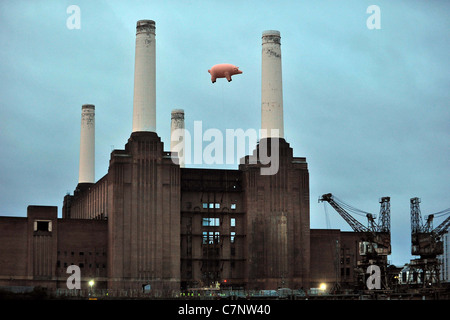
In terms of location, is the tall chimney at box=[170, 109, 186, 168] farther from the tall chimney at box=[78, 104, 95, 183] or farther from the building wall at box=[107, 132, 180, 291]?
the building wall at box=[107, 132, 180, 291]

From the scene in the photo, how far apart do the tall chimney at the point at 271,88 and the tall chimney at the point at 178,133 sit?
29.8 meters

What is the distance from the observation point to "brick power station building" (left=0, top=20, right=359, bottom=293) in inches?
6265

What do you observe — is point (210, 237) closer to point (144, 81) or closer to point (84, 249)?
point (84, 249)

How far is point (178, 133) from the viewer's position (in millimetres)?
195500

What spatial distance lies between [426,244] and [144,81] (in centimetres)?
4986

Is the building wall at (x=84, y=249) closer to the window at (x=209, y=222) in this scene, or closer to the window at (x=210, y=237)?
the window at (x=210, y=237)

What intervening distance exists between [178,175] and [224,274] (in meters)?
17.1

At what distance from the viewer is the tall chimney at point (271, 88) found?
6624 inches

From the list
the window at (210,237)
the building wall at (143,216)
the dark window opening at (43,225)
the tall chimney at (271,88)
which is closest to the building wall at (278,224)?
the tall chimney at (271,88)

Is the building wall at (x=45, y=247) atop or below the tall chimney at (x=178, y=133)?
below

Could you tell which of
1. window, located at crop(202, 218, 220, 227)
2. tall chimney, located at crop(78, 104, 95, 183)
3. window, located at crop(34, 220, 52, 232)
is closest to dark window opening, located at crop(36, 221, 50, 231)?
window, located at crop(34, 220, 52, 232)

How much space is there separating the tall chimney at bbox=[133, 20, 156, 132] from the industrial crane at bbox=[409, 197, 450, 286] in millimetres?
43553

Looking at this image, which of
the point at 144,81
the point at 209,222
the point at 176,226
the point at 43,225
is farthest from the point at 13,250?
the point at 144,81
